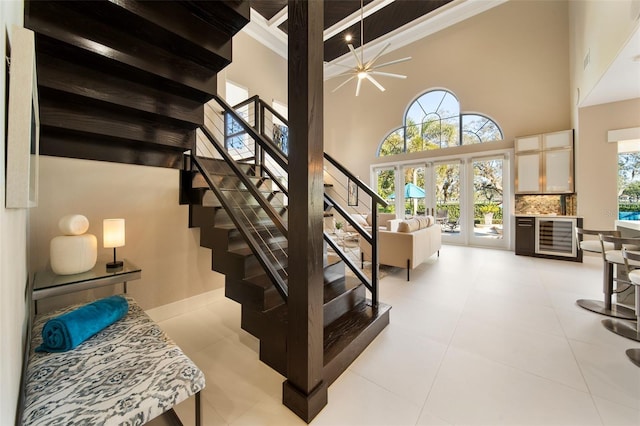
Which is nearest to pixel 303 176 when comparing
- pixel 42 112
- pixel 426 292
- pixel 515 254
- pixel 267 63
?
pixel 42 112

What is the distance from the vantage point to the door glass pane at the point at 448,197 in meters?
6.48

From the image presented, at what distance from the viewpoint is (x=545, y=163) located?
5219 mm

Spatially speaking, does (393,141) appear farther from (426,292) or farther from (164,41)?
(164,41)

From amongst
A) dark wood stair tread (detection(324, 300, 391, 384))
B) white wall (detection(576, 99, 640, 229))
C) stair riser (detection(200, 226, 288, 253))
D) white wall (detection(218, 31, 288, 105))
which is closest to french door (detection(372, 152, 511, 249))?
white wall (detection(576, 99, 640, 229))

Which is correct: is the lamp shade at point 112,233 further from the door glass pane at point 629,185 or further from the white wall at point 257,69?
the door glass pane at point 629,185

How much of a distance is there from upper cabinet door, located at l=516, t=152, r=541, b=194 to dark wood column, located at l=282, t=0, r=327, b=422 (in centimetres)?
621

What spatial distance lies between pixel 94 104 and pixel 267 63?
20.3 feet

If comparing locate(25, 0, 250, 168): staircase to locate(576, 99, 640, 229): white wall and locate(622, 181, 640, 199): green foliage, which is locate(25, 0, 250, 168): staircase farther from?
locate(622, 181, 640, 199): green foliage

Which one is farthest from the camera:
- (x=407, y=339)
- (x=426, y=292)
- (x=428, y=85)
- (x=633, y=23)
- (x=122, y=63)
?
(x=428, y=85)

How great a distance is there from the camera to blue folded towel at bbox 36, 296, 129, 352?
1199mm

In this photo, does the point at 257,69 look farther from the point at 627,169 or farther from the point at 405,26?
the point at 627,169

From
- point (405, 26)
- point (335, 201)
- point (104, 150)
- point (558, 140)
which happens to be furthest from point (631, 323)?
point (405, 26)

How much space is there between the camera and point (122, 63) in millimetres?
1571

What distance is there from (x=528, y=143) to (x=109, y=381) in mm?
7534
